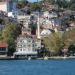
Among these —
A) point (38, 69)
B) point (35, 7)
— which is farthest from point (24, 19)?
point (38, 69)

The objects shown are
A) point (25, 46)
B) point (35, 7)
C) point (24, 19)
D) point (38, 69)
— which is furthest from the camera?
point (35, 7)

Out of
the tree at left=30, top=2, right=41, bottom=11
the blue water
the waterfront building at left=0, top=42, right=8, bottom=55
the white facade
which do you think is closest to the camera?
the blue water

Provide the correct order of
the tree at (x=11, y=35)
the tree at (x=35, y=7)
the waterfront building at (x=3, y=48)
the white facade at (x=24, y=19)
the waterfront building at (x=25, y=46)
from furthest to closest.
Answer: the tree at (x=35, y=7)
the white facade at (x=24, y=19)
the tree at (x=11, y=35)
the waterfront building at (x=3, y=48)
the waterfront building at (x=25, y=46)

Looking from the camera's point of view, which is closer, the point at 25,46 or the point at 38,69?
the point at 38,69

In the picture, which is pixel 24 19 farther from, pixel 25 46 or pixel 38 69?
pixel 38 69

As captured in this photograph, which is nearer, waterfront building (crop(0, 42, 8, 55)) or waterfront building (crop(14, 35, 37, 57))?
waterfront building (crop(14, 35, 37, 57))

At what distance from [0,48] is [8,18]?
2036 cm

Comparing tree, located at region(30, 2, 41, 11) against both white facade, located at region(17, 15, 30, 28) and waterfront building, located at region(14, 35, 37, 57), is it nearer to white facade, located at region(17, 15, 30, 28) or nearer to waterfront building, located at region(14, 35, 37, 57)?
white facade, located at region(17, 15, 30, 28)

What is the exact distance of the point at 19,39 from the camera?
76.6 meters

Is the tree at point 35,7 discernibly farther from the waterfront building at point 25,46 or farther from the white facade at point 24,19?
the waterfront building at point 25,46

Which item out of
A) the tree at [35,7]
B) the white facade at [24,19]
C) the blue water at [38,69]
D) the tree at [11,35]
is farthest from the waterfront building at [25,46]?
the tree at [35,7]

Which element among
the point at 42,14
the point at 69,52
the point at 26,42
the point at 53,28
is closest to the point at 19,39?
the point at 26,42

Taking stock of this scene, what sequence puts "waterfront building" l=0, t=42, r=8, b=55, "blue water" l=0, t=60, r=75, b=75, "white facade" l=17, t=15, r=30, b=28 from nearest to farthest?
"blue water" l=0, t=60, r=75, b=75 < "waterfront building" l=0, t=42, r=8, b=55 < "white facade" l=17, t=15, r=30, b=28

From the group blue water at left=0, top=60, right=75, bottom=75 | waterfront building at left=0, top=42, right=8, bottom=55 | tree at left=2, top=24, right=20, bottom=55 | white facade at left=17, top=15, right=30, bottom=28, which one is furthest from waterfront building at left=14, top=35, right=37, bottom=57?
blue water at left=0, top=60, right=75, bottom=75
